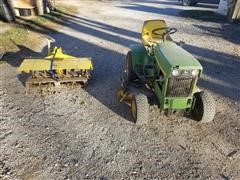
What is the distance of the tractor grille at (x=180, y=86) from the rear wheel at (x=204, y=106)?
43cm

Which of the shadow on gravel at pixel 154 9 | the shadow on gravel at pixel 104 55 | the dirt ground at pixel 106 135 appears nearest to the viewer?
the dirt ground at pixel 106 135

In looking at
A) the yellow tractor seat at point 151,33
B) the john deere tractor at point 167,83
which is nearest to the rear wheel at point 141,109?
the john deere tractor at point 167,83

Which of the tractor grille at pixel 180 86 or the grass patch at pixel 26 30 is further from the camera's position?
the grass patch at pixel 26 30

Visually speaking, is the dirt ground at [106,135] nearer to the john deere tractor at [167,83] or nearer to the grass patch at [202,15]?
the john deere tractor at [167,83]

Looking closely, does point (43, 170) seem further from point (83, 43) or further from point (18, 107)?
point (83, 43)

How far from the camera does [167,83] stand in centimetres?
488

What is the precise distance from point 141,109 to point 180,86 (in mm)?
859

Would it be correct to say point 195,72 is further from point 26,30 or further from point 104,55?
point 26,30

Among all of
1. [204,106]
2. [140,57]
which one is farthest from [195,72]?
[140,57]

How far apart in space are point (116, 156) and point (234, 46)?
8.14 m

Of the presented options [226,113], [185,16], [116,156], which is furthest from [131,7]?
[116,156]

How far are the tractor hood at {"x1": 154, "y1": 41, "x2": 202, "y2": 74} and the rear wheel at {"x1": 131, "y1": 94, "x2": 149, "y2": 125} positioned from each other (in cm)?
70

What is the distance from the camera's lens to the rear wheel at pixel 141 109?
202 inches

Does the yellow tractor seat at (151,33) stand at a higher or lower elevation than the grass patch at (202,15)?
higher
